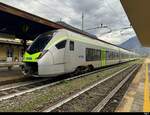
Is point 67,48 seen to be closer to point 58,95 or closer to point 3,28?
point 58,95

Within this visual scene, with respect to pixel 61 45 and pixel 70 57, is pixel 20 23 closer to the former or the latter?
pixel 61 45

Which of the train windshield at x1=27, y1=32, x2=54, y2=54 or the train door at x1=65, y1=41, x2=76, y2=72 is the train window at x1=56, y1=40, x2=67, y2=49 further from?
the train windshield at x1=27, y1=32, x2=54, y2=54

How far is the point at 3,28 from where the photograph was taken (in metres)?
15.2

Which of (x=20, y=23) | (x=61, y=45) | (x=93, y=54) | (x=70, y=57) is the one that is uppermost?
(x=20, y=23)

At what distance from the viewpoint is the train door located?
12.4m

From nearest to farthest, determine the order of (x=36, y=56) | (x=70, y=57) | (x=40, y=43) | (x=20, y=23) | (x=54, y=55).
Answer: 1. (x=36, y=56)
2. (x=54, y=55)
3. (x=40, y=43)
4. (x=70, y=57)
5. (x=20, y=23)

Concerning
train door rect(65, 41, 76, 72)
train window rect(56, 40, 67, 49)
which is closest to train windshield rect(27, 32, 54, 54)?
train window rect(56, 40, 67, 49)

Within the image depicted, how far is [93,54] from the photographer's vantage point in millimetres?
17922

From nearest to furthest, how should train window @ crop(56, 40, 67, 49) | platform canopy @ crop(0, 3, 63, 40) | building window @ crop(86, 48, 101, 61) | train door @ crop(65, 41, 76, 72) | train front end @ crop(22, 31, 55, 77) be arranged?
train front end @ crop(22, 31, 55, 77), platform canopy @ crop(0, 3, 63, 40), train window @ crop(56, 40, 67, 49), train door @ crop(65, 41, 76, 72), building window @ crop(86, 48, 101, 61)

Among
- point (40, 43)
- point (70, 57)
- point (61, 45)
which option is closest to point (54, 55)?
point (61, 45)

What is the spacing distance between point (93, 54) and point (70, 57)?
549 centimetres

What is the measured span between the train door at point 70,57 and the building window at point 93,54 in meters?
3.14

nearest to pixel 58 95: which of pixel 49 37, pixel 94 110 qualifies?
pixel 94 110

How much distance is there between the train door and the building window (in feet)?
10.3
